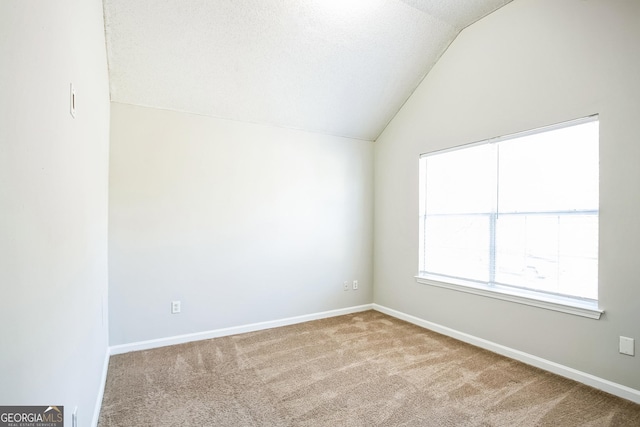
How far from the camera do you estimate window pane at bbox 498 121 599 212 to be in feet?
8.16

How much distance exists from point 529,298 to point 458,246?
2.85 feet

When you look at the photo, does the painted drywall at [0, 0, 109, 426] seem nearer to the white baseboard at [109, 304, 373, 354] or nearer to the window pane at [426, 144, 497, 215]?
the white baseboard at [109, 304, 373, 354]

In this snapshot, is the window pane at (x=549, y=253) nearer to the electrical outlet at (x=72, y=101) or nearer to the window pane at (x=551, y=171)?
the window pane at (x=551, y=171)

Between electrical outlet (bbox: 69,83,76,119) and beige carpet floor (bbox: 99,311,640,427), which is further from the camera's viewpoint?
beige carpet floor (bbox: 99,311,640,427)

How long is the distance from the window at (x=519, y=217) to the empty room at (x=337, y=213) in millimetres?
18

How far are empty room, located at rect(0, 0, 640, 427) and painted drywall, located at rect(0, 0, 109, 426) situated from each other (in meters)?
0.02

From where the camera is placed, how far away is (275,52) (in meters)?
3.03

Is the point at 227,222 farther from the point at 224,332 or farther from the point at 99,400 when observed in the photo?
the point at 99,400

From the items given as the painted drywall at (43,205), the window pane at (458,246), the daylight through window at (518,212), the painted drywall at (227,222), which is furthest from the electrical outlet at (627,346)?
the painted drywall at (43,205)

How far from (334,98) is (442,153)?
1.38m

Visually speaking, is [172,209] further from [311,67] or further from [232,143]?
[311,67]

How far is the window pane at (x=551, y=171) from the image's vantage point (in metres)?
2.49

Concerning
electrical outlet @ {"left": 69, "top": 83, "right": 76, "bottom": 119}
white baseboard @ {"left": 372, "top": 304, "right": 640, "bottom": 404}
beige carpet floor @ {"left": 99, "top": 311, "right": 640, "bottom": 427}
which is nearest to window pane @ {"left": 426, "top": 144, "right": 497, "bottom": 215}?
white baseboard @ {"left": 372, "top": 304, "right": 640, "bottom": 404}

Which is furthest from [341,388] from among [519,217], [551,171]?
[551,171]
